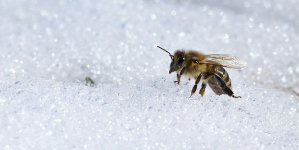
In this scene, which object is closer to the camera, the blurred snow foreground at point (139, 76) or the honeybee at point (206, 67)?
the blurred snow foreground at point (139, 76)

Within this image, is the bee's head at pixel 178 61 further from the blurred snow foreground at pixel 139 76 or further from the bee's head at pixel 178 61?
the blurred snow foreground at pixel 139 76

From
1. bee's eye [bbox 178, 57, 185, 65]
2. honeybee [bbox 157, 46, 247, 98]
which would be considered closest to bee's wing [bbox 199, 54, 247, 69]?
honeybee [bbox 157, 46, 247, 98]

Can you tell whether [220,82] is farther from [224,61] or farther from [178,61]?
[178,61]

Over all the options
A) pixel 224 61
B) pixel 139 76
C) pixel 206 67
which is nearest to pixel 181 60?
pixel 206 67

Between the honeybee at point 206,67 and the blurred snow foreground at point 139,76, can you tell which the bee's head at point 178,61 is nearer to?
the honeybee at point 206,67

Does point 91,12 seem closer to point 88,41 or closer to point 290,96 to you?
point 88,41

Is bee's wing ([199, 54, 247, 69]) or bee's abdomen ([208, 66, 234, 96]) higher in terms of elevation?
bee's wing ([199, 54, 247, 69])

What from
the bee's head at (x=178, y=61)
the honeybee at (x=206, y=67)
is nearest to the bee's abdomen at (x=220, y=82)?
the honeybee at (x=206, y=67)

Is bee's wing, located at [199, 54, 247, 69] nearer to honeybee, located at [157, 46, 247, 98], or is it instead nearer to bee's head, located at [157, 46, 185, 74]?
honeybee, located at [157, 46, 247, 98]

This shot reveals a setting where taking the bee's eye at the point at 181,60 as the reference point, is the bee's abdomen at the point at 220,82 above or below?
below
